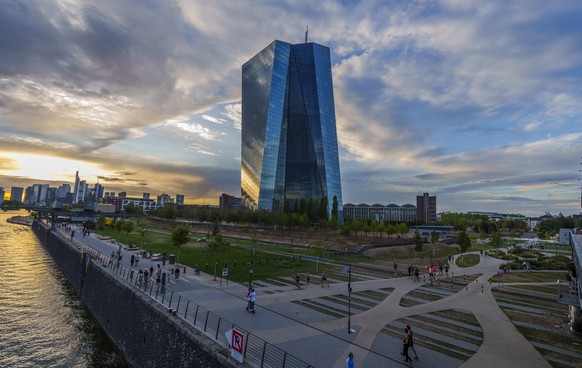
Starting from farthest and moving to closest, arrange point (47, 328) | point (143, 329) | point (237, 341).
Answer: point (47, 328), point (143, 329), point (237, 341)

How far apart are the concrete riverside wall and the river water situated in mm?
1026

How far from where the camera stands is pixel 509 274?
4750 cm

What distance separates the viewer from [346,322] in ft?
69.8

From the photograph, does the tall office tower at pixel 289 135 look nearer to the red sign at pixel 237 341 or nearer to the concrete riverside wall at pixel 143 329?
the concrete riverside wall at pixel 143 329

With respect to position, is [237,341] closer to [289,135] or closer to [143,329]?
[143,329]

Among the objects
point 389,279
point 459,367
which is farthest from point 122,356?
point 389,279

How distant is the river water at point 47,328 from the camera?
73.2 feet

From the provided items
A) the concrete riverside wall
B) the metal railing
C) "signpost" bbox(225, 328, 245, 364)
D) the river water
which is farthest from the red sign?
the river water

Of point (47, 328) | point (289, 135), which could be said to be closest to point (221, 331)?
point (47, 328)

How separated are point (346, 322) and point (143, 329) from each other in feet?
47.1

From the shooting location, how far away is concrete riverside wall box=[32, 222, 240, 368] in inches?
651

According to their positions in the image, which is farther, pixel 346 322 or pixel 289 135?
pixel 289 135

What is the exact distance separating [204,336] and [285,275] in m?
22.0

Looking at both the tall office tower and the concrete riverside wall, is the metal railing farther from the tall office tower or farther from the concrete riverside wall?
the tall office tower
